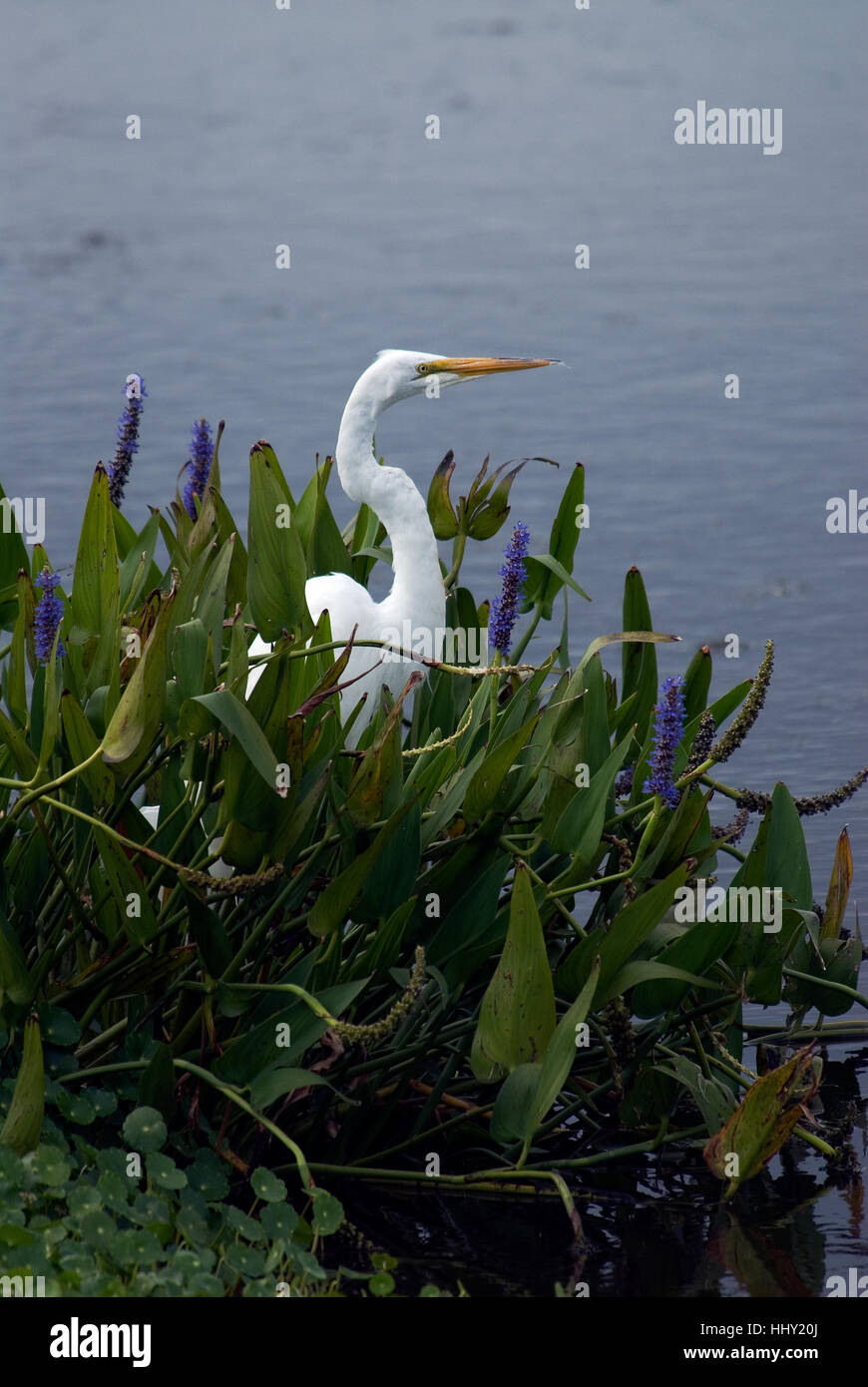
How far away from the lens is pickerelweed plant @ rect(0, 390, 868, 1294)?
315cm

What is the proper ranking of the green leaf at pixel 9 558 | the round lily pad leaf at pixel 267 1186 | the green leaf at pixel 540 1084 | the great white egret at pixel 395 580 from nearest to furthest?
1. the green leaf at pixel 540 1084
2. the round lily pad leaf at pixel 267 1186
3. the green leaf at pixel 9 558
4. the great white egret at pixel 395 580

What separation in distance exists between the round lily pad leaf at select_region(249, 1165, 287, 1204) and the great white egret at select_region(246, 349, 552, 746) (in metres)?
1.46

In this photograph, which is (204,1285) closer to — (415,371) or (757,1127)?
(757,1127)

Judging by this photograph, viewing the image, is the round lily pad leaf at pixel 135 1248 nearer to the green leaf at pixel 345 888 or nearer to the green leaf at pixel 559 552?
the green leaf at pixel 345 888

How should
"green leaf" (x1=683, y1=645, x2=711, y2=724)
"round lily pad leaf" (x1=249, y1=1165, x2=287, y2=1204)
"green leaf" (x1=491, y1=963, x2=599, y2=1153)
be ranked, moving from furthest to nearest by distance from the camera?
"green leaf" (x1=683, y1=645, x2=711, y2=724) → "round lily pad leaf" (x1=249, y1=1165, x2=287, y2=1204) → "green leaf" (x1=491, y1=963, x2=599, y2=1153)

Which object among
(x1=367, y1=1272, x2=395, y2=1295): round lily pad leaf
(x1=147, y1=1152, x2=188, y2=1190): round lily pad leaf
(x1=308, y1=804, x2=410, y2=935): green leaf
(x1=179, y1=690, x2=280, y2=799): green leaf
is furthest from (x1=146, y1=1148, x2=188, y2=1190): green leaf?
(x1=179, y1=690, x2=280, y2=799): green leaf

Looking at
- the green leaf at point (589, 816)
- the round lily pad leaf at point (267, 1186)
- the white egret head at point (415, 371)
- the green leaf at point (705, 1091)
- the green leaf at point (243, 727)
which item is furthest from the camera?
the white egret head at point (415, 371)

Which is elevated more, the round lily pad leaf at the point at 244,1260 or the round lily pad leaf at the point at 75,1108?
the round lily pad leaf at the point at 75,1108

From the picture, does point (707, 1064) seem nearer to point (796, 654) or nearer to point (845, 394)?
point (796, 654)

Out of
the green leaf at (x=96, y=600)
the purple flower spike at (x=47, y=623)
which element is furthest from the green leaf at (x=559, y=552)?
the purple flower spike at (x=47, y=623)

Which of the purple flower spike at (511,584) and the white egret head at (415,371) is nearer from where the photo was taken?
the purple flower spike at (511,584)

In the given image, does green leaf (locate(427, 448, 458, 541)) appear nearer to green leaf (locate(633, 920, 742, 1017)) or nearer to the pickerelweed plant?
the pickerelweed plant

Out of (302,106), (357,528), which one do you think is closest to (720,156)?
(302,106)

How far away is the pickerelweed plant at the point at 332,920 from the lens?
3150 millimetres
